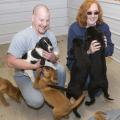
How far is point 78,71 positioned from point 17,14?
2.25 metres

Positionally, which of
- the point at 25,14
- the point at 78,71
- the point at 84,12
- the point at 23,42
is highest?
the point at 84,12

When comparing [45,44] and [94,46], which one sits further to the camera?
[94,46]

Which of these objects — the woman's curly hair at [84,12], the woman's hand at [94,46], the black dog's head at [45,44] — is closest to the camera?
the black dog's head at [45,44]

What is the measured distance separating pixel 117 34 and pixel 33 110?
1520mm

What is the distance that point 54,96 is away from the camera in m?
1.99

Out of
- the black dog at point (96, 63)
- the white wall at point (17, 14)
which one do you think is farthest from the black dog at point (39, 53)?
the white wall at point (17, 14)

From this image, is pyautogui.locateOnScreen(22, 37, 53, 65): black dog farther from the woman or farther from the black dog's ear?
the woman

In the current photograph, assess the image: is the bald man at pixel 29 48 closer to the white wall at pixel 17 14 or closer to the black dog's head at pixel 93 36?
the black dog's head at pixel 93 36

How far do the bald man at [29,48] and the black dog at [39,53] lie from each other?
35 millimetres

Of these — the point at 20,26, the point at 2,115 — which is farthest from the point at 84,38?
the point at 20,26

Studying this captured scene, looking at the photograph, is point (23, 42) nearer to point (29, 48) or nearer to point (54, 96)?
point (29, 48)

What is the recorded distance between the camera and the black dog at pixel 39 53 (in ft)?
6.40

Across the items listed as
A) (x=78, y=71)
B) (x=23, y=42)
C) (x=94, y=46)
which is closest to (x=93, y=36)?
(x=94, y=46)

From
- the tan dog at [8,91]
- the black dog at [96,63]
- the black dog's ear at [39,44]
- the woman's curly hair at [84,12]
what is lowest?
the tan dog at [8,91]
